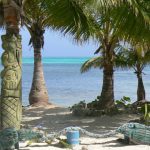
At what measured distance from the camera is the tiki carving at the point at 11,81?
27.7ft

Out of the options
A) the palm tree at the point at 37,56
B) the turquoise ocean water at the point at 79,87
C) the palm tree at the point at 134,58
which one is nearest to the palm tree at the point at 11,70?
the palm tree at the point at 37,56

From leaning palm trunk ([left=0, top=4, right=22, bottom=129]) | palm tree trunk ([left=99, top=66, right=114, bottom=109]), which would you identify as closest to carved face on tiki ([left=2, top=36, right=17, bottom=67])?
leaning palm trunk ([left=0, top=4, right=22, bottom=129])

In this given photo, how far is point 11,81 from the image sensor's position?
8398 mm

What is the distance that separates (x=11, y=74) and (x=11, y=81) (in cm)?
13

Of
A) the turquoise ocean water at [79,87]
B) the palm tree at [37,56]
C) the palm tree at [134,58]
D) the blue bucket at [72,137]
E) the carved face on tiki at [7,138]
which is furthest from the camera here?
the turquoise ocean water at [79,87]

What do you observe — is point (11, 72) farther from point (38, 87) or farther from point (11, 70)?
point (38, 87)

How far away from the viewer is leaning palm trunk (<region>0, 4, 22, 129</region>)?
27.7 feet

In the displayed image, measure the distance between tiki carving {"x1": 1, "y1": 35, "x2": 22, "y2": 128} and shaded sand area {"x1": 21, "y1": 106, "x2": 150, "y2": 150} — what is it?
64cm

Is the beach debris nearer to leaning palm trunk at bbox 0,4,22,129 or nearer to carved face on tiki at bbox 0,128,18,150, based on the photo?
carved face on tiki at bbox 0,128,18,150

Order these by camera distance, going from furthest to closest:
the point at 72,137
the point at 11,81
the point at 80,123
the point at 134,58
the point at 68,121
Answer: the point at 134,58 → the point at 68,121 → the point at 80,123 → the point at 72,137 → the point at 11,81

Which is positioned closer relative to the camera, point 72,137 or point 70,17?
point 72,137

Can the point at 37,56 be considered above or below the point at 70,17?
below

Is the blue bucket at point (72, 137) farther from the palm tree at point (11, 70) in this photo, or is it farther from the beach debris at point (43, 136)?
the palm tree at point (11, 70)

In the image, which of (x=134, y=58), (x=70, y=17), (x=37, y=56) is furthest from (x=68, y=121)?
(x=134, y=58)
